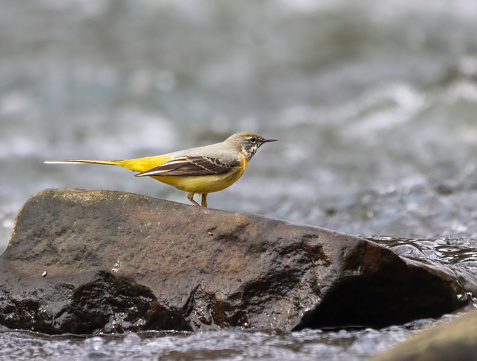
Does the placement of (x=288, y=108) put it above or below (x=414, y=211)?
above

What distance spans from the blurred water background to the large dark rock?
12.6 ft

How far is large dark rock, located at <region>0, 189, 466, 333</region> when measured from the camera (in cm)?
531

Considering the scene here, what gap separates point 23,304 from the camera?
5.56 meters

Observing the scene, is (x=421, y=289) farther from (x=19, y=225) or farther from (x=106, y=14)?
(x=106, y=14)

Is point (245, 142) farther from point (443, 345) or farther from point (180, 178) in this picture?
point (443, 345)

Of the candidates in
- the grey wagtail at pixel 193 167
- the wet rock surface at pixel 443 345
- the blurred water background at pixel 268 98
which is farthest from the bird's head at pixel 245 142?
the wet rock surface at pixel 443 345

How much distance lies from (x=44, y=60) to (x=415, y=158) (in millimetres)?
9116

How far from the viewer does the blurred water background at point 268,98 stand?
11.7 m

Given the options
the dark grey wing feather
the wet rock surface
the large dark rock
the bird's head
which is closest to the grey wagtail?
the dark grey wing feather

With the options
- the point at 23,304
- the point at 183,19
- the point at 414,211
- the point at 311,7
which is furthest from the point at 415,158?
the point at 23,304

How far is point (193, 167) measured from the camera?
677 centimetres

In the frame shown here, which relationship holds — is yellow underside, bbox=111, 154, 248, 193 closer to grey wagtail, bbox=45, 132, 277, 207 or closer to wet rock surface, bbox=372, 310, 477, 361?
grey wagtail, bbox=45, 132, 277, 207

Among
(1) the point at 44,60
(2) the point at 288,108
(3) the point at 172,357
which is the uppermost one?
(1) the point at 44,60

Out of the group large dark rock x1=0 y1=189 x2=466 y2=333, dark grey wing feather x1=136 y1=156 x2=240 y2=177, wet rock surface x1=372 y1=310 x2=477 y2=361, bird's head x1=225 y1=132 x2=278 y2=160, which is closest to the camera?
wet rock surface x1=372 y1=310 x2=477 y2=361
